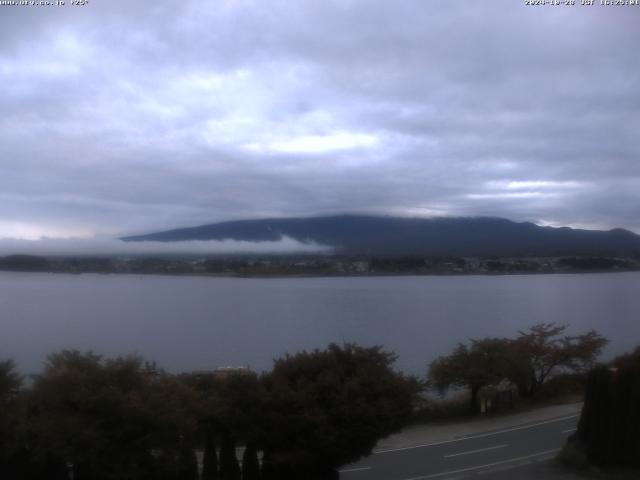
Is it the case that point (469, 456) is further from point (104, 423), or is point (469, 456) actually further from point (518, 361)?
point (518, 361)

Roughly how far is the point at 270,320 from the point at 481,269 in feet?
183

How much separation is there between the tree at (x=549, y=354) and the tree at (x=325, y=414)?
21.1m

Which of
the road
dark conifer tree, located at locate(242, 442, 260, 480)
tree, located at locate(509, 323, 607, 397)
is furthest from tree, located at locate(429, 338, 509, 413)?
dark conifer tree, located at locate(242, 442, 260, 480)

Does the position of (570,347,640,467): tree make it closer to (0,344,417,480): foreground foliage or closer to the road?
the road

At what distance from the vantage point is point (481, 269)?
375ft

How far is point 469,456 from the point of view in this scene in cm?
2178

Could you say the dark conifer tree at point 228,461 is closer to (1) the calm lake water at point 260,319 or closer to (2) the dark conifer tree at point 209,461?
(2) the dark conifer tree at point 209,461

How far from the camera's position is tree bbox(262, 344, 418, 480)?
623 inches

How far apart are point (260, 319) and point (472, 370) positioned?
36.0 meters

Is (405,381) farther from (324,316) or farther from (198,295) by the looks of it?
(198,295)

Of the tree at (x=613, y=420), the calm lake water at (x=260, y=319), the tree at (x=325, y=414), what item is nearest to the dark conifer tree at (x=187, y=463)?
the tree at (x=325, y=414)

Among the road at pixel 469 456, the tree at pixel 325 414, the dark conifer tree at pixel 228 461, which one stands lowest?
the road at pixel 469 456

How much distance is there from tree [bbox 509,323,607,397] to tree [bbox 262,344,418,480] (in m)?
21.1

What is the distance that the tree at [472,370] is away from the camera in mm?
33375
